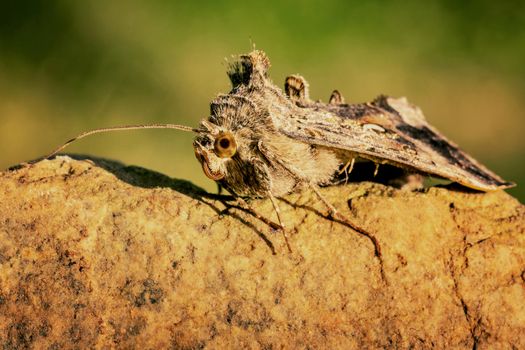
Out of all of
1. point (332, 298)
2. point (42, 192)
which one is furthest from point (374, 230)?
point (42, 192)

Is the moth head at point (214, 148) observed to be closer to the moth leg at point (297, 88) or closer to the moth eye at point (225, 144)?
the moth eye at point (225, 144)

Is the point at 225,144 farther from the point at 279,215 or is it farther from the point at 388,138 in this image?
the point at 388,138

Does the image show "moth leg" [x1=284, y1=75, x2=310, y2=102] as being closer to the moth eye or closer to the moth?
the moth

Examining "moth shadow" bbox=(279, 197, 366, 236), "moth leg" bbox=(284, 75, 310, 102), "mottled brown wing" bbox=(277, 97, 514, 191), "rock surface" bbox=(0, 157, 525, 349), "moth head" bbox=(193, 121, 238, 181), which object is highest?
"moth leg" bbox=(284, 75, 310, 102)

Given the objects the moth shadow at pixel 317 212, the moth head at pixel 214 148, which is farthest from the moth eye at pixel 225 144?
the moth shadow at pixel 317 212

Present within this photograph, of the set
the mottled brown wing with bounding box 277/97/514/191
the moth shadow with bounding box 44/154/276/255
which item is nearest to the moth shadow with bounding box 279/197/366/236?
the moth shadow with bounding box 44/154/276/255

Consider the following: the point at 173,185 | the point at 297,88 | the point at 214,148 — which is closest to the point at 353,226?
the point at 214,148
